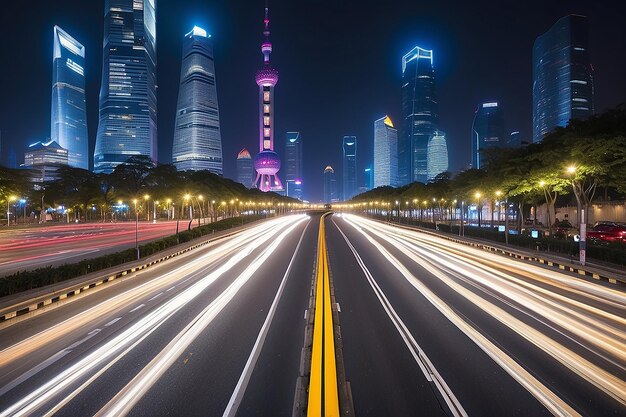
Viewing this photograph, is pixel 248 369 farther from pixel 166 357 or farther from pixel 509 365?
pixel 509 365

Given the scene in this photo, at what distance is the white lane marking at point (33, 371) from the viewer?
6164mm

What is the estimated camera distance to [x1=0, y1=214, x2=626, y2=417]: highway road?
18.7 ft

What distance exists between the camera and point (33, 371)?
6.79 meters

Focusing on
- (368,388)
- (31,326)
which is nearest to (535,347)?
(368,388)

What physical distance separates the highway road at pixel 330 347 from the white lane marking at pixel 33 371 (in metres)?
0.04

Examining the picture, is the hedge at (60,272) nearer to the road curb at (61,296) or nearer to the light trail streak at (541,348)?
the road curb at (61,296)

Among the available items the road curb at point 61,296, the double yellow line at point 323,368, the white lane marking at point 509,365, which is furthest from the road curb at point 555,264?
the road curb at point 61,296

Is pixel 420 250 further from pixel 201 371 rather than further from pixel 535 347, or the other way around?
pixel 201 371

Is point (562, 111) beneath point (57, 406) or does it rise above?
above

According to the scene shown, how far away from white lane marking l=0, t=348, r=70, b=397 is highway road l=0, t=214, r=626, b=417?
4 cm

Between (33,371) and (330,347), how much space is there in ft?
21.2

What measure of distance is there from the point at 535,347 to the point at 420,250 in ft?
60.2

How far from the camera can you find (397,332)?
8.79 m

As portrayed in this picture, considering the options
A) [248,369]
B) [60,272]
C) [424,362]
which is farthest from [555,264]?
[60,272]
